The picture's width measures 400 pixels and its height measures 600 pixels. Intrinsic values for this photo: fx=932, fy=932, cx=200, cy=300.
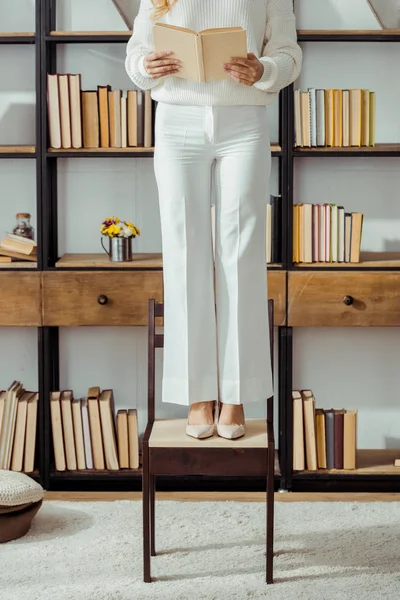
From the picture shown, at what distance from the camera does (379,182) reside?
3.83m

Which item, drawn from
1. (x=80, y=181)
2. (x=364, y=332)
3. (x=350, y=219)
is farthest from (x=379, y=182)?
(x=80, y=181)

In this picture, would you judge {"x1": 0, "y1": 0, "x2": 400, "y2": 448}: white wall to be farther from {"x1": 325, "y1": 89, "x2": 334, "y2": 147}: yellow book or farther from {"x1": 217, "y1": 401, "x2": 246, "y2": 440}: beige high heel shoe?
{"x1": 217, "y1": 401, "x2": 246, "y2": 440}: beige high heel shoe

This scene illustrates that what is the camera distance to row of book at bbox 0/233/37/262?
11.8 ft

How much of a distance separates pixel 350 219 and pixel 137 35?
4.02 ft

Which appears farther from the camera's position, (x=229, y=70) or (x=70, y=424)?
(x=70, y=424)

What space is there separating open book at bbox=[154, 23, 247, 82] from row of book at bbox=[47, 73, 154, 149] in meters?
1.03

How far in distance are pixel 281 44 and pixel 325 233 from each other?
1037mm

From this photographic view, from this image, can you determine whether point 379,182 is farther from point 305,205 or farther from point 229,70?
point 229,70


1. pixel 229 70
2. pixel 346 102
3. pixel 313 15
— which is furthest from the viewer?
pixel 313 15

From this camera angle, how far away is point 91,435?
3672 mm

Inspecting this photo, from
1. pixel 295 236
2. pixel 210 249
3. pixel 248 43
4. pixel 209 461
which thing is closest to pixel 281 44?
pixel 248 43

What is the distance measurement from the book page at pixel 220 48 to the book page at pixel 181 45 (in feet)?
0.10

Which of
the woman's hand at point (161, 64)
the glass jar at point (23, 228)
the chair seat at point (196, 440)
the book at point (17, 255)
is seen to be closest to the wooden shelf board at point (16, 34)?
the glass jar at point (23, 228)

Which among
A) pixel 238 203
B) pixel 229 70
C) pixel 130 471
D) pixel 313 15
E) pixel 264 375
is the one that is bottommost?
pixel 130 471
